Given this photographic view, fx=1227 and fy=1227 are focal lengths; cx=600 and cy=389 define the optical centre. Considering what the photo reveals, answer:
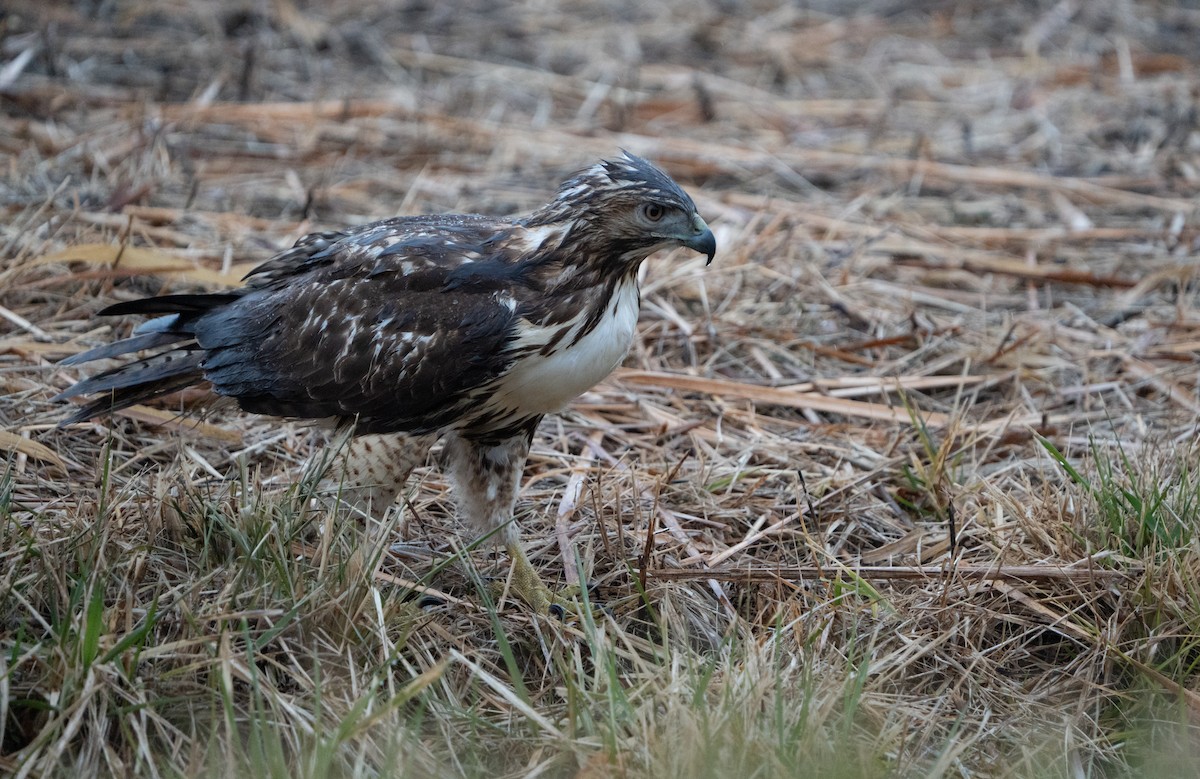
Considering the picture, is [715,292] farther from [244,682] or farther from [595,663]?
[244,682]

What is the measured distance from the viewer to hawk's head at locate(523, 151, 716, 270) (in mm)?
3609

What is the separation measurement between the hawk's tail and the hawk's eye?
4.80 ft

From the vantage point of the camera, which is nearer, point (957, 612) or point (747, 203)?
point (957, 612)

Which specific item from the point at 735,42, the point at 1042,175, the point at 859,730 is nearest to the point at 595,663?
the point at 859,730

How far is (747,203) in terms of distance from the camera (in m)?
6.95

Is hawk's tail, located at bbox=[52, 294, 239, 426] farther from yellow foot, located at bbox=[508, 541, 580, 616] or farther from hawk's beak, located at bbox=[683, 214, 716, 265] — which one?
hawk's beak, located at bbox=[683, 214, 716, 265]

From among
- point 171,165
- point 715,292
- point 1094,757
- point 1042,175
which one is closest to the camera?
point 1094,757

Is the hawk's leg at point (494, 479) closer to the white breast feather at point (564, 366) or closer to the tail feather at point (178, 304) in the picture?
the white breast feather at point (564, 366)

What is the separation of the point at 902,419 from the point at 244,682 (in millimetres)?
2898

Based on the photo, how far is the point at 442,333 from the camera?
3.60 m

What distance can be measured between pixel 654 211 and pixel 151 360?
1.78 metres

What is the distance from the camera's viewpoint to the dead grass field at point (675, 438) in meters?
3.00

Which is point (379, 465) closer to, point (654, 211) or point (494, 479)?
point (494, 479)

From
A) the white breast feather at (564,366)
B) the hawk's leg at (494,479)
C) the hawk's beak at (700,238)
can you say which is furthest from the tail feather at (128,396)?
the hawk's beak at (700,238)
